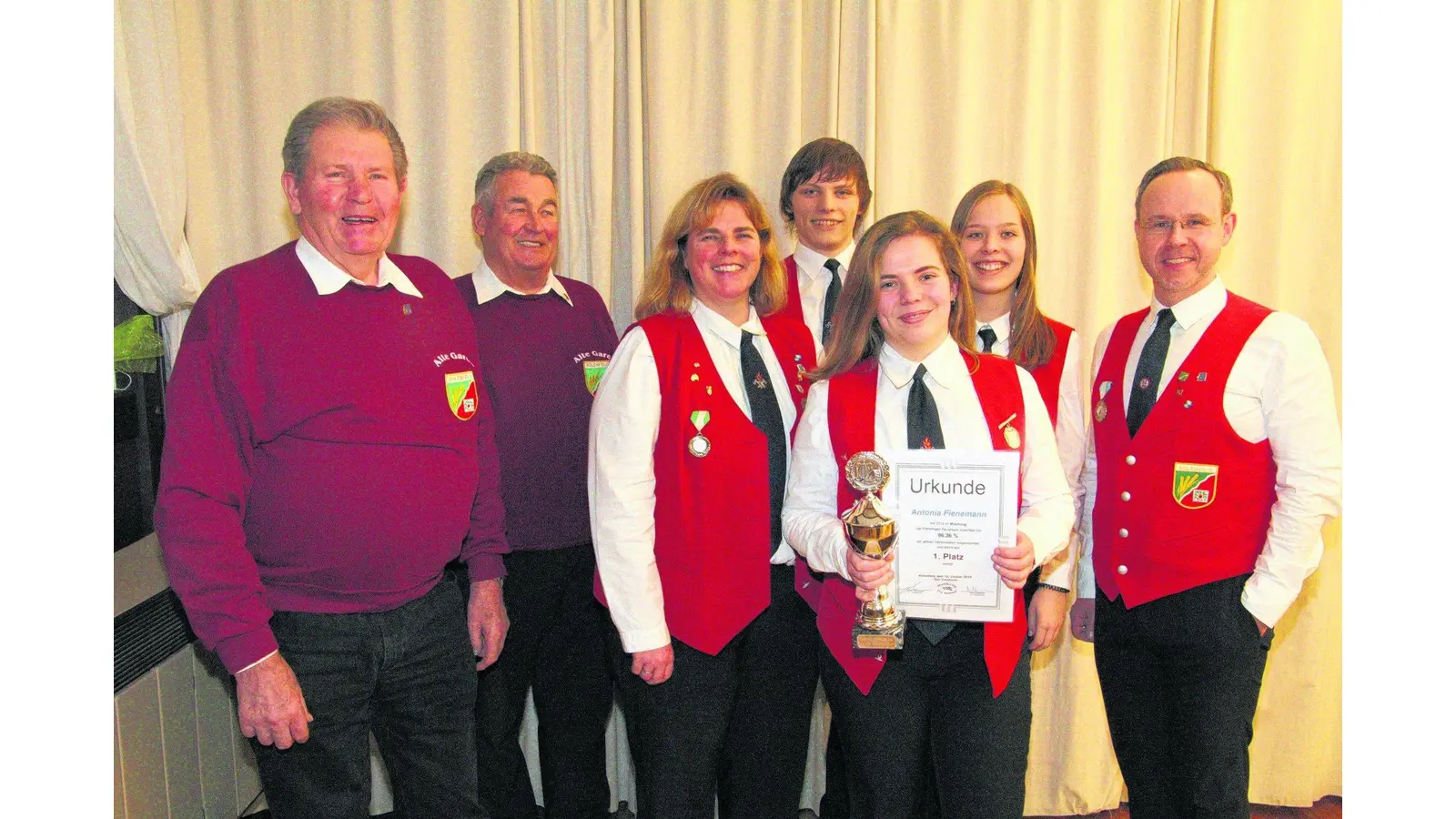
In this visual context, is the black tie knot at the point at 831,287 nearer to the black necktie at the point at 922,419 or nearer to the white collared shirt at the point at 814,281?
the white collared shirt at the point at 814,281

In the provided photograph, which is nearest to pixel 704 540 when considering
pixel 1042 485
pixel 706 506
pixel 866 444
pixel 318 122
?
pixel 706 506

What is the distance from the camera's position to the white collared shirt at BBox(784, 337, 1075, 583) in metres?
2.06

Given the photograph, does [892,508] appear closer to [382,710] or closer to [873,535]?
[873,535]

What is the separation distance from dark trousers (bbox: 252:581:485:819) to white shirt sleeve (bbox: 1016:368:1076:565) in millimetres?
1411

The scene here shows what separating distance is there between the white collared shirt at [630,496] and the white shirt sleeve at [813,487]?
96mm

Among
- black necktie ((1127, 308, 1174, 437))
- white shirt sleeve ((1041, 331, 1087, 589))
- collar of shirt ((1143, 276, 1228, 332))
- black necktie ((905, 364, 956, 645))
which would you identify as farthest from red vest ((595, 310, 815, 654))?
collar of shirt ((1143, 276, 1228, 332))

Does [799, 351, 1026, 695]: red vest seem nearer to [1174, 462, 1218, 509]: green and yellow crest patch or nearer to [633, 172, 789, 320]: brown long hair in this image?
[1174, 462, 1218, 509]: green and yellow crest patch

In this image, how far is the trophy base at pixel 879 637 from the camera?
190 cm

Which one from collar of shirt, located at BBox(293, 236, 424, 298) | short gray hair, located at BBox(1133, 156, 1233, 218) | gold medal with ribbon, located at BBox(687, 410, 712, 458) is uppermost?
short gray hair, located at BBox(1133, 156, 1233, 218)

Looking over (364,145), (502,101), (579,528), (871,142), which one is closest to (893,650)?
(579,528)

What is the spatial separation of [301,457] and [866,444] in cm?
126

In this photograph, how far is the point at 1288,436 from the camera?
2.10 m

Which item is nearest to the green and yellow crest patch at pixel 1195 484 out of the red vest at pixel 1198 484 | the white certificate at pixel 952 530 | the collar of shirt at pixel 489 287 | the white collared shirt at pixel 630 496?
the red vest at pixel 1198 484

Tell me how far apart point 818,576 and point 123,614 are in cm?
202
